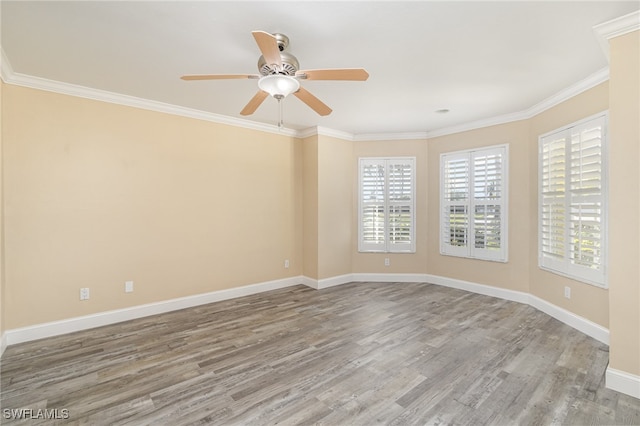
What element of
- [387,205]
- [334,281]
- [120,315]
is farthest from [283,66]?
[334,281]

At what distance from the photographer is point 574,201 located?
3.43 metres

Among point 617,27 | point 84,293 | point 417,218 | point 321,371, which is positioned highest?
point 617,27

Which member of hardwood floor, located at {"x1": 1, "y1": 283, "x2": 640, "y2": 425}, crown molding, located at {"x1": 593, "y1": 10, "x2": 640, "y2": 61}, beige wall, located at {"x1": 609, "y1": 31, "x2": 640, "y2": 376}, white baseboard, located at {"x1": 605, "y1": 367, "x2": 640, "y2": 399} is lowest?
hardwood floor, located at {"x1": 1, "y1": 283, "x2": 640, "y2": 425}

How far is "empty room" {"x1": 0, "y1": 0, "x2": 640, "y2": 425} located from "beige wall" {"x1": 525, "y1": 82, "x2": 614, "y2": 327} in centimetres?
3

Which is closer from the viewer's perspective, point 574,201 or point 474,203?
point 574,201

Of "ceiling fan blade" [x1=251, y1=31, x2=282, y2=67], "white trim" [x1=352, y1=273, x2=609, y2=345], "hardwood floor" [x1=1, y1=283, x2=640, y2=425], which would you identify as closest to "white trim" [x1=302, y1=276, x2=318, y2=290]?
"white trim" [x1=352, y1=273, x2=609, y2=345]

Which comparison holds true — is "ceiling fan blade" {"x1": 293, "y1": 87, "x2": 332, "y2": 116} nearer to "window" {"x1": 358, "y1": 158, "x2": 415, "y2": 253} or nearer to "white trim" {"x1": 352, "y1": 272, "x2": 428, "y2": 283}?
"window" {"x1": 358, "y1": 158, "x2": 415, "y2": 253}

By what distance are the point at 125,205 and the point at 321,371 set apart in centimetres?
295

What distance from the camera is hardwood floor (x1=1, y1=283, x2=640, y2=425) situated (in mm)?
2074

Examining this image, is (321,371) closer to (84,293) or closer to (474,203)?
(84,293)

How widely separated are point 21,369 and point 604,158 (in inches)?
223

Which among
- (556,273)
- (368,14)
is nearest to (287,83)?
(368,14)

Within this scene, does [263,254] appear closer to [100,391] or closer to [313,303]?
[313,303]

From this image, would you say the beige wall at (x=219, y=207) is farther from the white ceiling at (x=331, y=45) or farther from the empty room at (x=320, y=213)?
the white ceiling at (x=331, y=45)
